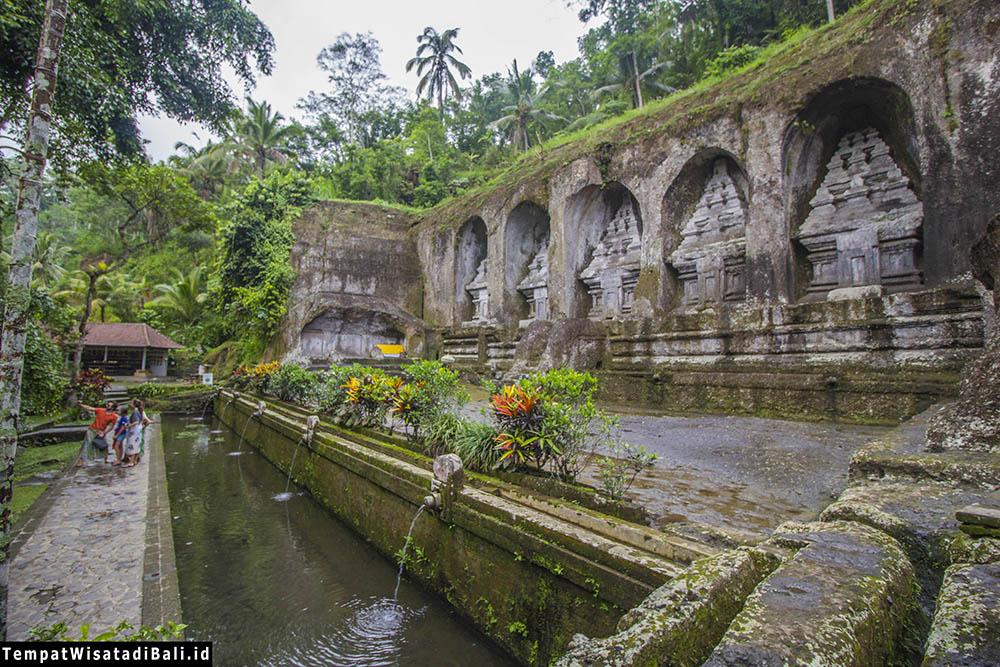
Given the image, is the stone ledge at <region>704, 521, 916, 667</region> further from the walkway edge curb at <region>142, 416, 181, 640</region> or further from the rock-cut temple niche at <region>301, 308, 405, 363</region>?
the rock-cut temple niche at <region>301, 308, 405, 363</region>

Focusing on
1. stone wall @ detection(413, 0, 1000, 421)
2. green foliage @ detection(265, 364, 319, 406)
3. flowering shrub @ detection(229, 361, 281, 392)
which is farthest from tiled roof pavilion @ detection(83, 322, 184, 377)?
stone wall @ detection(413, 0, 1000, 421)

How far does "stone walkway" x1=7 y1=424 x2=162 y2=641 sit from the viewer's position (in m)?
3.06

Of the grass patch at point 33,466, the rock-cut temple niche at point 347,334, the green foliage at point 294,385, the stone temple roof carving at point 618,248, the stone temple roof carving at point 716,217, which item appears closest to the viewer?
the grass patch at point 33,466

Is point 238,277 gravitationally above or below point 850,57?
below

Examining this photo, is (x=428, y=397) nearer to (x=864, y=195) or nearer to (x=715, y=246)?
(x=715, y=246)

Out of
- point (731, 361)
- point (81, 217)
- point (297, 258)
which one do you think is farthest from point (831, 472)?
point (81, 217)

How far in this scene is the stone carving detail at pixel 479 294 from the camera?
56.1 ft

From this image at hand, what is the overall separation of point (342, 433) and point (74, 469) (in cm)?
438

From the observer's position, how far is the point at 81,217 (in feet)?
123

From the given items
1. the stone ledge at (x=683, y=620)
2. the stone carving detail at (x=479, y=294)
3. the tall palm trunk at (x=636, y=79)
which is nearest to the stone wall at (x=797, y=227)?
the stone carving detail at (x=479, y=294)

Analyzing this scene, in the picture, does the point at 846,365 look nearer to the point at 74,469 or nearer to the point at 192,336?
the point at 74,469

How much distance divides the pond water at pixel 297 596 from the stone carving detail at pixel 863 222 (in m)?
9.16

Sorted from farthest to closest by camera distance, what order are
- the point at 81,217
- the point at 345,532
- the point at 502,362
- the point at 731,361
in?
the point at 81,217, the point at 502,362, the point at 731,361, the point at 345,532

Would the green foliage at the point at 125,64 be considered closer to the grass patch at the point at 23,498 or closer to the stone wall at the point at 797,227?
the grass patch at the point at 23,498
